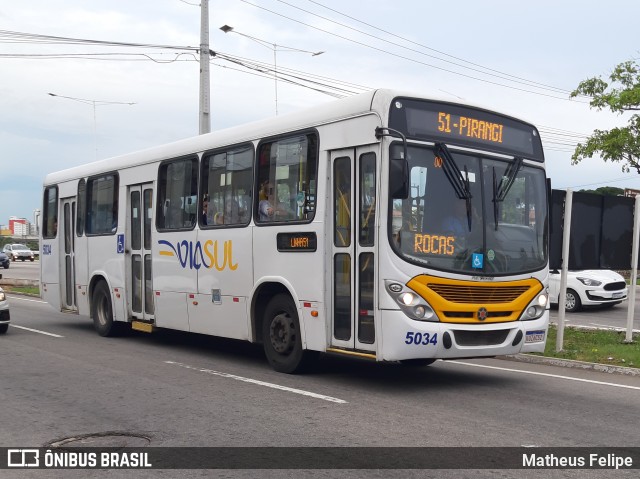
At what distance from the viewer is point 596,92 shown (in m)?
37.3

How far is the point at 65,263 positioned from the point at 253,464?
39.6ft

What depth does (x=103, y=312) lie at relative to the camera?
15.1 meters

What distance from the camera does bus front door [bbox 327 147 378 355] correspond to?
8.66 metres

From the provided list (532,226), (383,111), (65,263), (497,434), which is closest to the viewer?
(497,434)

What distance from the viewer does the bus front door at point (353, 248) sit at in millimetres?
8656

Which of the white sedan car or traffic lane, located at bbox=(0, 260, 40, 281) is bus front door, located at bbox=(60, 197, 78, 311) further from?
traffic lane, located at bbox=(0, 260, 40, 281)

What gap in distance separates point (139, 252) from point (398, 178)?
269 inches

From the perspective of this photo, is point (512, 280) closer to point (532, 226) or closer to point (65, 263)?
point (532, 226)

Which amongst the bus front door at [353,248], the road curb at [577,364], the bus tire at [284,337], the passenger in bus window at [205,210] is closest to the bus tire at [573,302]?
the road curb at [577,364]

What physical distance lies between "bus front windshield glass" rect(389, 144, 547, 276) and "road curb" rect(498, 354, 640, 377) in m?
2.44

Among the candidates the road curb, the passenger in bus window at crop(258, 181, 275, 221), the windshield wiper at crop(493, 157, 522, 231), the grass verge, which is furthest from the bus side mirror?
the grass verge

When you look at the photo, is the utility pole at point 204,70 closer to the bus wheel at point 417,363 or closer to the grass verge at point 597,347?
the grass verge at point 597,347

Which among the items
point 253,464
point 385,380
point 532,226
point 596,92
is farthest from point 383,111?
point 596,92

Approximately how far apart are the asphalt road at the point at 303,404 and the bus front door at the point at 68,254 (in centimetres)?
401
